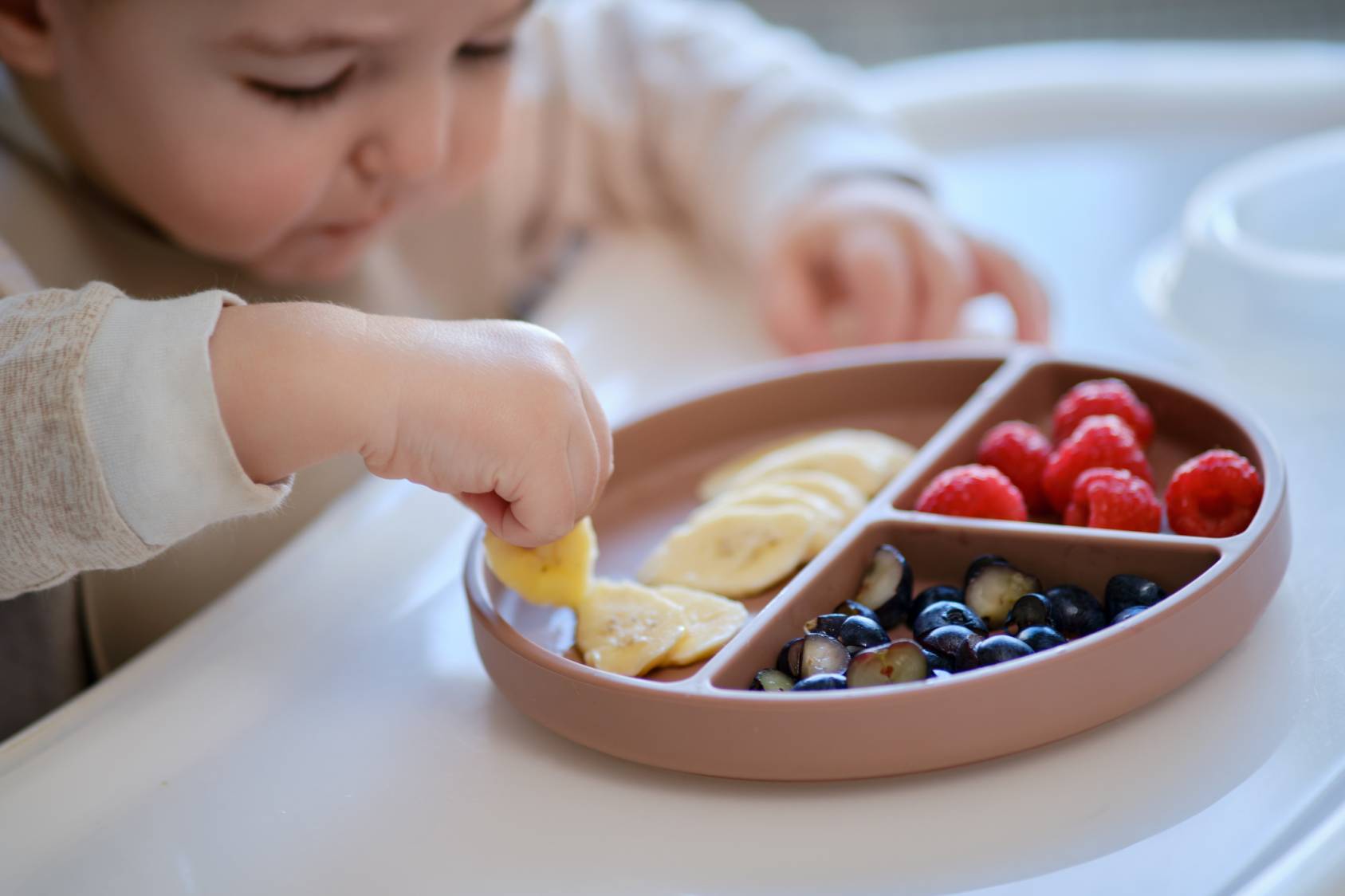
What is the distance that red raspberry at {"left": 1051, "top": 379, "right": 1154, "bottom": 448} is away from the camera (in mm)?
736

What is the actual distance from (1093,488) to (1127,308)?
0.41 m

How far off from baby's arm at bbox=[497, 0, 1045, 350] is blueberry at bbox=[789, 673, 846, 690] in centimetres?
54

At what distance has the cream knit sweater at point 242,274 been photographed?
0.53 m

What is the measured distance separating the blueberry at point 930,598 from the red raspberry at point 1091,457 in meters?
0.12

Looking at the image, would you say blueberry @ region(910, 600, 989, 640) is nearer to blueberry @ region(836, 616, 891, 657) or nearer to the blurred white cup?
blueberry @ region(836, 616, 891, 657)

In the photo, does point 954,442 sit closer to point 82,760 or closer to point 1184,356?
point 1184,356

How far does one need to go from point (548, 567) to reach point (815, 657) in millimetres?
151

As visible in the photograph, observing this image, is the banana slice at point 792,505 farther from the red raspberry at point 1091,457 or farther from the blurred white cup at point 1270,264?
the blurred white cup at point 1270,264

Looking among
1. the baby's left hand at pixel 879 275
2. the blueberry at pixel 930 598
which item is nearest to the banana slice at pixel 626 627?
the blueberry at pixel 930 598

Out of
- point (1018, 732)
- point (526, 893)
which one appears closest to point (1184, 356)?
point (1018, 732)

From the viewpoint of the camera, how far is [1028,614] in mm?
579

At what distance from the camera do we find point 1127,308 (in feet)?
3.33

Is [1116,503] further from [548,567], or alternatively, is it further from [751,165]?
[751,165]

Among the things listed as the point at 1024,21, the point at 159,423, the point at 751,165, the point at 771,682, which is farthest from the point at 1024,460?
the point at 1024,21
